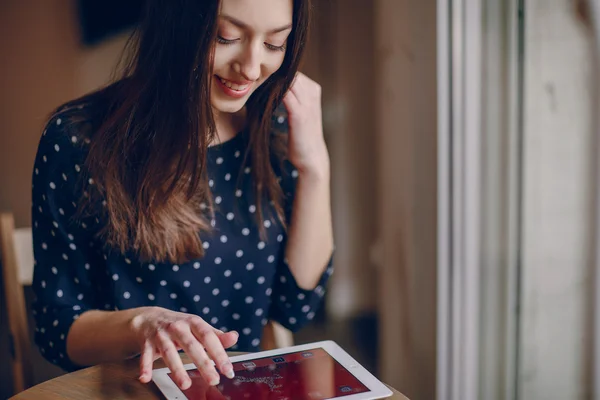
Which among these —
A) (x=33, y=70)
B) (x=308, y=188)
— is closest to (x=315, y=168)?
(x=308, y=188)

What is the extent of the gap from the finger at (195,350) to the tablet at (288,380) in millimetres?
23

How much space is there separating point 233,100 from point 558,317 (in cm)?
50

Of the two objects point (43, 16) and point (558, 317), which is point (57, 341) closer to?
point (43, 16)

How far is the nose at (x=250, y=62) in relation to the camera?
72cm

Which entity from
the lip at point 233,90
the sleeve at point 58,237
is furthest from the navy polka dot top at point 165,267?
the lip at point 233,90

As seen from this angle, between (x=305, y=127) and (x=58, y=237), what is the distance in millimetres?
330

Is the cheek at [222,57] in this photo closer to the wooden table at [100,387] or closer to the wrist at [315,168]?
the wrist at [315,168]

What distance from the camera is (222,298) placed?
89 centimetres

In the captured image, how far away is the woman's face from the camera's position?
705 millimetres

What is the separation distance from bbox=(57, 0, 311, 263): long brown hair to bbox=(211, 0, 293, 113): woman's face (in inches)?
0.6

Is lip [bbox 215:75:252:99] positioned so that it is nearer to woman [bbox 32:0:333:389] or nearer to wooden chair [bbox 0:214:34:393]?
woman [bbox 32:0:333:389]

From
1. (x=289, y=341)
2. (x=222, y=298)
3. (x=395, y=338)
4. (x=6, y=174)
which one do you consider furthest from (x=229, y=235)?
(x=395, y=338)

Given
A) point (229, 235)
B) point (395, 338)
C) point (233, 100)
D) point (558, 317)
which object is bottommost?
point (395, 338)

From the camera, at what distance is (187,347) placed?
1.96 feet
